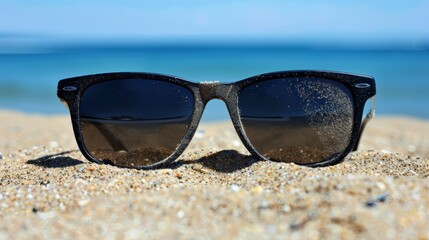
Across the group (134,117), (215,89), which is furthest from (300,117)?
(134,117)

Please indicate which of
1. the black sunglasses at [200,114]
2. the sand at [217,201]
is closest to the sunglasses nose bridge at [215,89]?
the black sunglasses at [200,114]

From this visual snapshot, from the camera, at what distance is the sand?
5.57 feet

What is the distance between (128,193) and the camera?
2.29 m

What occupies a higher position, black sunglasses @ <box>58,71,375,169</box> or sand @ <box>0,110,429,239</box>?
black sunglasses @ <box>58,71,375,169</box>

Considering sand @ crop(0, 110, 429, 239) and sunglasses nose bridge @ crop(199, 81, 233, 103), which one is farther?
sunglasses nose bridge @ crop(199, 81, 233, 103)

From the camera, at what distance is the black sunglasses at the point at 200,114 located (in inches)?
115

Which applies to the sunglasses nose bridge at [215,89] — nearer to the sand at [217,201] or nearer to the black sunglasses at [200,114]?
the black sunglasses at [200,114]

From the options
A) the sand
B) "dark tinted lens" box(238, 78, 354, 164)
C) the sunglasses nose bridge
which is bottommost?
the sand

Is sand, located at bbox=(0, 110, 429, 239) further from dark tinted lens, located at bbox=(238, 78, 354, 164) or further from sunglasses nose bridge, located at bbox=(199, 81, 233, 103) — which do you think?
sunglasses nose bridge, located at bbox=(199, 81, 233, 103)

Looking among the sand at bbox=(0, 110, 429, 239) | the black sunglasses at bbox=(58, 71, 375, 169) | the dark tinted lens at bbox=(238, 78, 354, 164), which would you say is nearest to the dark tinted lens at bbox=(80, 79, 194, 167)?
the black sunglasses at bbox=(58, 71, 375, 169)

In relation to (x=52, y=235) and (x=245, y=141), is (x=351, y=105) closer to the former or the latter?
(x=245, y=141)

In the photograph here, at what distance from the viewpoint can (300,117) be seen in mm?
2924

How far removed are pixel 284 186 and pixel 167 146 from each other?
978 mm

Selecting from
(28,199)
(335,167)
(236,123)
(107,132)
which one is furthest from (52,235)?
(335,167)
